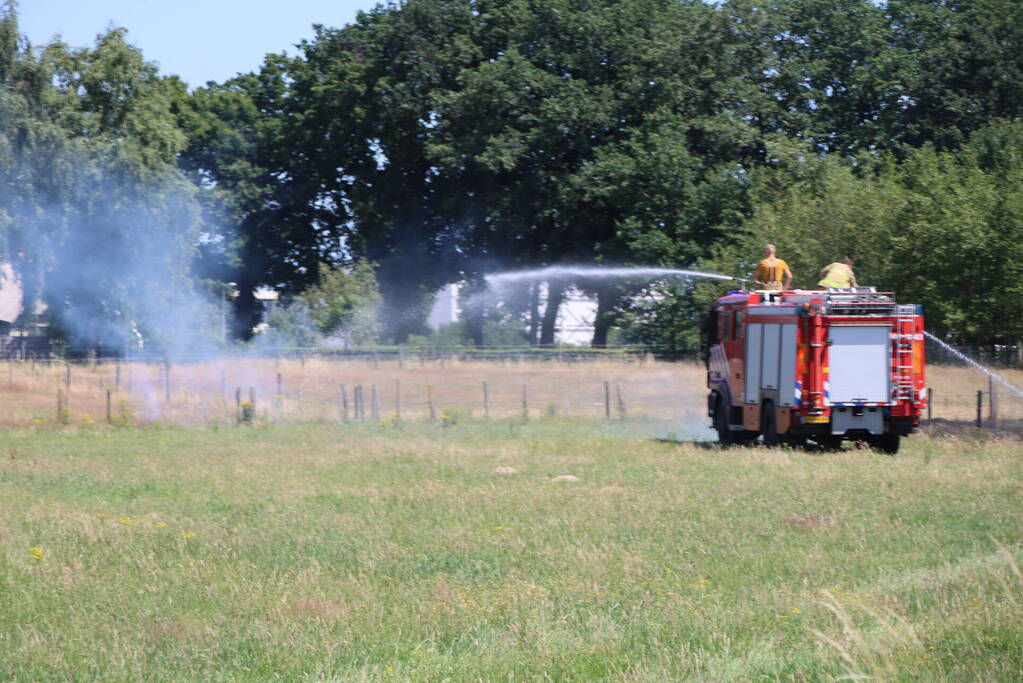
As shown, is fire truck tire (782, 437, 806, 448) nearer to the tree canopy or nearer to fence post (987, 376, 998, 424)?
fence post (987, 376, 998, 424)

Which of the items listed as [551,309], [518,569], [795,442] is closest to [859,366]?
[795,442]

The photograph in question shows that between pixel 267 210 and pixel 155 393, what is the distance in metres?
27.9

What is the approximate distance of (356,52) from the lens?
6206 cm

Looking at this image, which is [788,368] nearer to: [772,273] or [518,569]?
[772,273]

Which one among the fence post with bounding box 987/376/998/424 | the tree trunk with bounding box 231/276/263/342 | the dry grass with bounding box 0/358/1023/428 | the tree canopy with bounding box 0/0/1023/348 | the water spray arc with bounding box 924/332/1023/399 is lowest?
the dry grass with bounding box 0/358/1023/428

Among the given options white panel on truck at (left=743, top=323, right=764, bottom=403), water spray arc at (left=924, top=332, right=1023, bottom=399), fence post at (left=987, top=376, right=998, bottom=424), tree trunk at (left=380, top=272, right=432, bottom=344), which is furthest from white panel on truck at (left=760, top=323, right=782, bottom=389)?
tree trunk at (left=380, top=272, right=432, bottom=344)

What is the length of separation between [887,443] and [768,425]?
218 cm

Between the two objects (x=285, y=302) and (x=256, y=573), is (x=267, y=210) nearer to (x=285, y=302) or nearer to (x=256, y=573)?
(x=285, y=302)

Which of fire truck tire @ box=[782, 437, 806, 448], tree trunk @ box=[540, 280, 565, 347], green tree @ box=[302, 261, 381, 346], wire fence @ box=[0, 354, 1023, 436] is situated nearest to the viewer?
fire truck tire @ box=[782, 437, 806, 448]

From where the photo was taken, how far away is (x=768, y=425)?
76.1 feet

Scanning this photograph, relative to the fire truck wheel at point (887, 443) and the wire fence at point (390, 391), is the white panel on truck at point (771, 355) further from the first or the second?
the wire fence at point (390, 391)

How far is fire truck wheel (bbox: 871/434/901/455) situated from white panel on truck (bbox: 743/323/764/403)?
7.64 ft

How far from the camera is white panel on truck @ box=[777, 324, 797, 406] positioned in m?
21.8

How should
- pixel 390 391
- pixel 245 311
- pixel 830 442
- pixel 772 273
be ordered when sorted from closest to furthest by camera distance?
pixel 830 442 → pixel 772 273 → pixel 390 391 → pixel 245 311
